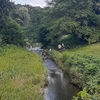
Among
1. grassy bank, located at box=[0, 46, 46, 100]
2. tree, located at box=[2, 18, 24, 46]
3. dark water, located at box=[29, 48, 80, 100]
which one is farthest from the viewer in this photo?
tree, located at box=[2, 18, 24, 46]

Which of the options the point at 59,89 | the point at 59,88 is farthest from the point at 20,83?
the point at 59,88

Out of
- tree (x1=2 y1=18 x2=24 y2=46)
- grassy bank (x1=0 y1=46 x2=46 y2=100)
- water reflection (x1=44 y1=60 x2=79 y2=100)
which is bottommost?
water reflection (x1=44 y1=60 x2=79 y2=100)

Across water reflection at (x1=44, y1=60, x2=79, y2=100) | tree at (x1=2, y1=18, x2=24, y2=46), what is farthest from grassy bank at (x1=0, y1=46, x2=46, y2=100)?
tree at (x1=2, y1=18, x2=24, y2=46)

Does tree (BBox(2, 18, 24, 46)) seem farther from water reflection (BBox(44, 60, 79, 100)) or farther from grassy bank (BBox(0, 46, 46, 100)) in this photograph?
grassy bank (BBox(0, 46, 46, 100))

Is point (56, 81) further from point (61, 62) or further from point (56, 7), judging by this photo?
point (56, 7)

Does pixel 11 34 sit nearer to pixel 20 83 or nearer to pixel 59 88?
pixel 59 88

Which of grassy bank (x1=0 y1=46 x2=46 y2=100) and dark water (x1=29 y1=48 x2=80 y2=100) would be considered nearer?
grassy bank (x1=0 y1=46 x2=46 y2=100)

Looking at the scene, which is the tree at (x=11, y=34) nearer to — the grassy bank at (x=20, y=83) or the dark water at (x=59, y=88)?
the dark water at (x=59, y=88)

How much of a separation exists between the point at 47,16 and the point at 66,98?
85.3ft

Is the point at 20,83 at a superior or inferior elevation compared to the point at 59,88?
superior

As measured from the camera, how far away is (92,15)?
33.3 m

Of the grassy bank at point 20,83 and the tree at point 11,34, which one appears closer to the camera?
the grassy bank at point 20,83

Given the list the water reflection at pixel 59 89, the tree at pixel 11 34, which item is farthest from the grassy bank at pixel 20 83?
the tree at pixel 11 34

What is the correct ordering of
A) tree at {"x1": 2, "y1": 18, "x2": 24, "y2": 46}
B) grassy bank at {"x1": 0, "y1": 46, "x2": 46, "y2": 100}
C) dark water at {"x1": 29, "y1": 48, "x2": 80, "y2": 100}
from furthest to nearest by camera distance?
1. tree at {"x1": 2, "y1": 18, "x2": 24, "y2": 46}
2. dark water at {"x1": 29, "y1": 48, "x2": 80, "y2": 100}
3. grassy bank at {"x1": 0, "y1": 46, "x2": 46, "y2": 100}
